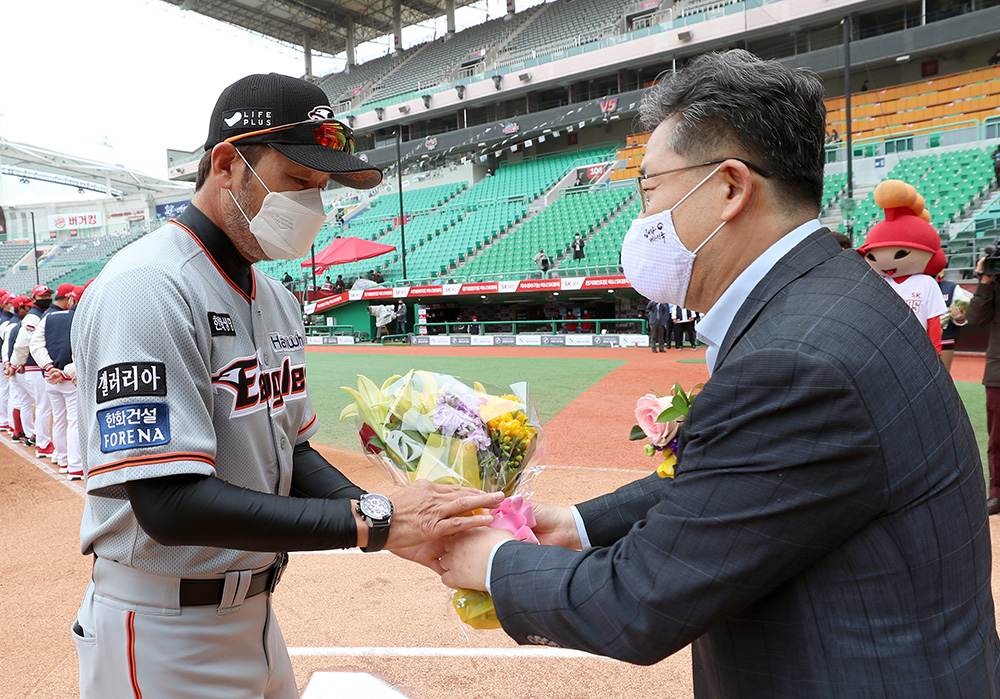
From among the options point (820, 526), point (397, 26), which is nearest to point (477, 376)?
point (820, 526)

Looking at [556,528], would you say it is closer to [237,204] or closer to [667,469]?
[667,469]

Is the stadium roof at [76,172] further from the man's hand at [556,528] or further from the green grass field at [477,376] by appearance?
the man's hand at [556,528]

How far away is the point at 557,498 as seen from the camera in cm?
589

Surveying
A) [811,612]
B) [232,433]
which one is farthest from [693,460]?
[232,433]

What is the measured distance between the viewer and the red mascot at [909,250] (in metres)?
5.31

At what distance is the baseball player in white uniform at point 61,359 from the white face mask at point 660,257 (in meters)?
7.88

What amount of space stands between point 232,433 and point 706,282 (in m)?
1.14

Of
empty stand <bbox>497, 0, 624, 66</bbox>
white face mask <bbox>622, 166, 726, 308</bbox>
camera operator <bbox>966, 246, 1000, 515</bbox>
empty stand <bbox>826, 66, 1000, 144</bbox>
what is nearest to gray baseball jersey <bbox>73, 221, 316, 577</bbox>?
white face mask <bbox>622, 166, 726, 308</bbox>

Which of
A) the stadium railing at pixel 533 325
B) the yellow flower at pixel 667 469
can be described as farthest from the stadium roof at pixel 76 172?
the yellow flower at pixel 667 469

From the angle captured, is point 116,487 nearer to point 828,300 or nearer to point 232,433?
point 232,433

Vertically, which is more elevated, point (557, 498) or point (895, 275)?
point (895, 275)

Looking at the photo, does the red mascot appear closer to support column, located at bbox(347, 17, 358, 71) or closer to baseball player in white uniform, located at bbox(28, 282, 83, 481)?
baseball player in white uniform, located at bbox(28, 282, 83, 481)

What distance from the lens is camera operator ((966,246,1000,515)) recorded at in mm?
5305

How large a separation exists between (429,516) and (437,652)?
2.19m
